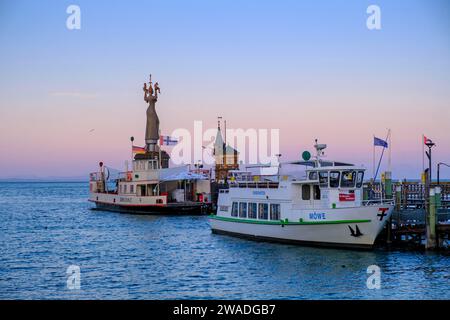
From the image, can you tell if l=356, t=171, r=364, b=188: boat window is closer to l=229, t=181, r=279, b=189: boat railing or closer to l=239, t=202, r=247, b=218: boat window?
l=229, t=181, r=279, b=189: boat railing

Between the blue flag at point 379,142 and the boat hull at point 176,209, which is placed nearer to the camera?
the blue flag at point 379,142

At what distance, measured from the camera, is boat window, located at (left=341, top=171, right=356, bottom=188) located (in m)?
33.5

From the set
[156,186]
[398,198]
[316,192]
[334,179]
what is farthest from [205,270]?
[156,186]

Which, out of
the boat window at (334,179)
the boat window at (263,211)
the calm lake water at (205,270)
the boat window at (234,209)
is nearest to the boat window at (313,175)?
the boat window at (334,179)

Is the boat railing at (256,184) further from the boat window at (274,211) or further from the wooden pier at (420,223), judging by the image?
the wooden pier at (420,223)

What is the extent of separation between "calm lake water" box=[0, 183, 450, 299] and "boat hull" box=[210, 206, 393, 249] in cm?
68

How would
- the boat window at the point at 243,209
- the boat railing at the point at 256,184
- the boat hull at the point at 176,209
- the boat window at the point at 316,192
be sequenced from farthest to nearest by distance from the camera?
the boat hull at the point at 176,209 < the boat window at the point at 243,209 < the boat railing at the point at 256,184 < the boat window at the point at 316,192

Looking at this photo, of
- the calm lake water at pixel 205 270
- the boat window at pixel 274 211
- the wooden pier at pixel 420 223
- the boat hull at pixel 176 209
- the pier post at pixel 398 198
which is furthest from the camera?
the boat hull at pixel 176 209

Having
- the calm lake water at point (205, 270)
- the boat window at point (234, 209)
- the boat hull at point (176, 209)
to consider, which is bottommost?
the calm lake water at point (205, 270)

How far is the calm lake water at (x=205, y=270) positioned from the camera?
80.4 feet

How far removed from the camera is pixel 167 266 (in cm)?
3138
